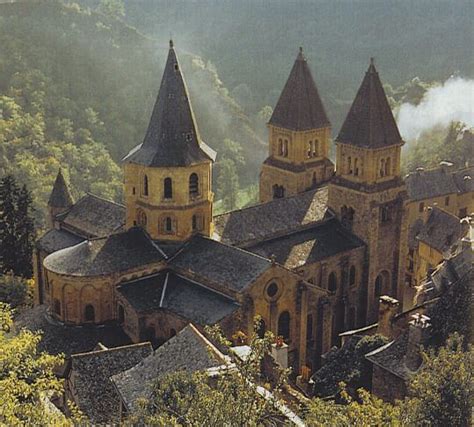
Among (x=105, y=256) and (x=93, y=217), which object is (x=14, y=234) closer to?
(x=93, y=217)

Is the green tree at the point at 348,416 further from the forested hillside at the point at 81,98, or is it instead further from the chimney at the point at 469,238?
the forested hillside at the point at 81,98

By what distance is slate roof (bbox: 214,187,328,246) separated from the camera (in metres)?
43.1

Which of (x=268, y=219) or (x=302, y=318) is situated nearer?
(x=302, y=318)

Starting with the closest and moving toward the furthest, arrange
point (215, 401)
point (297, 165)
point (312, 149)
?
point (215, 401)
point (297, 165)
point (312, 149)

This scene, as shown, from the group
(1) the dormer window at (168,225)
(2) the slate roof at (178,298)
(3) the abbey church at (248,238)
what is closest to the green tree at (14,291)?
(3) the abbey church at (248,238)

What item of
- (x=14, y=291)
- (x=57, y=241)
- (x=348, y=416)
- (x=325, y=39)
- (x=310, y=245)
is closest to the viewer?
(x=348, y=416)

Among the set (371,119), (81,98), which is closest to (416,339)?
(371,119)

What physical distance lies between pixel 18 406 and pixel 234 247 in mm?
20539

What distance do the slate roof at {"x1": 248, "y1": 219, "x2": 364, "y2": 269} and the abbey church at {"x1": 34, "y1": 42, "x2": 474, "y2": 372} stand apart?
8 centimetres

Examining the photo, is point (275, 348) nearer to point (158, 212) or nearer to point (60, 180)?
point (158, 212)

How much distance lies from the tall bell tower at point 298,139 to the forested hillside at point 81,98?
29.4 metres

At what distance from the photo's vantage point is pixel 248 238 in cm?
4300

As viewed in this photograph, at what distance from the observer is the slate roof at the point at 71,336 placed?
37.5m

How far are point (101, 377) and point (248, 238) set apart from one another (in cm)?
1380
